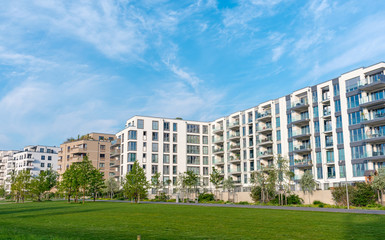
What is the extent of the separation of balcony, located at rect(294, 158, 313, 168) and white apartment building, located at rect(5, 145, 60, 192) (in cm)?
11958

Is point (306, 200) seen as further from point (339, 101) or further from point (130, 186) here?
point (130, 186)

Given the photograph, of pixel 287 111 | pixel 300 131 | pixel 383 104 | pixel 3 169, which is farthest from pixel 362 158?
pixel 3 169

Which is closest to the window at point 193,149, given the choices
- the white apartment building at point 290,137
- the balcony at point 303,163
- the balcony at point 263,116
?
the white apartment building at point 290,137

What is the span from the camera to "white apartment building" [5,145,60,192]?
156 meters

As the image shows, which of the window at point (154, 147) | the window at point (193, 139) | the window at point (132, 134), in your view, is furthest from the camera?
the window at point (193, 139)

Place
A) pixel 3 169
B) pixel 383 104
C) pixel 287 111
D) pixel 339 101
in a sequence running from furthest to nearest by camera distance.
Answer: pixel 3 169, pixel 287 111, pixel 339 101, pixel 383 104

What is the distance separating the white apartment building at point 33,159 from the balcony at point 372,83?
13512 cm

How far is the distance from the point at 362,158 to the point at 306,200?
11158 millimetres

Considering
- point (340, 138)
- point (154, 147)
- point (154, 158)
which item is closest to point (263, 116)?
point (340, 138)

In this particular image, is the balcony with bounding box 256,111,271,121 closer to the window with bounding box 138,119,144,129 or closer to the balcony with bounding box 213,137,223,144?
the balcony with bounding box 213,137,223,144

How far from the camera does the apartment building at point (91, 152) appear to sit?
116 metres

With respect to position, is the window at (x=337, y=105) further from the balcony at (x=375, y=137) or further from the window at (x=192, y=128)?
the window at (x=192, y=128)

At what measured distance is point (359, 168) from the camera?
5709 centimetres

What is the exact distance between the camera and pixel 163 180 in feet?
320
